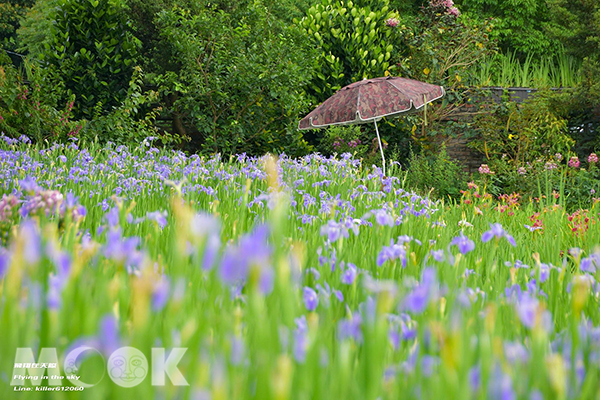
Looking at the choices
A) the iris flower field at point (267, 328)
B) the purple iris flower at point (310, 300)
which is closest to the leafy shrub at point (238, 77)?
the iris flower field at point (267, 328)

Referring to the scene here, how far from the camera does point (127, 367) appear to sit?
87 cm

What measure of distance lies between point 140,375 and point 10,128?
7430 millimetres

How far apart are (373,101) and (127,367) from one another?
6.74 metres

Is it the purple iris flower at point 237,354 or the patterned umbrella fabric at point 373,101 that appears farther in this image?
the patterned umbrella fabric at point 373,101

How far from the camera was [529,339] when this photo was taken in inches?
52.1

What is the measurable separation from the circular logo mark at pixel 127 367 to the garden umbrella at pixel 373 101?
630 cm

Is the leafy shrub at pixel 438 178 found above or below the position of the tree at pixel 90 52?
below

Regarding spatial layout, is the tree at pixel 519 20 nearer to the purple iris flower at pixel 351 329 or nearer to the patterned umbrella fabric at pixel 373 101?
the patterned umbrella fabric at pixel 373 101

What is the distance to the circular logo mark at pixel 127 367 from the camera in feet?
2.75

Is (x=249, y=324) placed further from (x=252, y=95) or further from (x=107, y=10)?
(x=107, y=10)

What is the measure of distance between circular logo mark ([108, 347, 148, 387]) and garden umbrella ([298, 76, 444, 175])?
6.30m

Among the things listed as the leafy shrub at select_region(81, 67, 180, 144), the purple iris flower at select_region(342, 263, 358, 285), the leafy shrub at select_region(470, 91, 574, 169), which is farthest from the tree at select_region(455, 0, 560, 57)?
the purple iris flower at select_region(342, 263, 358, 285)

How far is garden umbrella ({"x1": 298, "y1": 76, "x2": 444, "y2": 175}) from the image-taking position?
702cm

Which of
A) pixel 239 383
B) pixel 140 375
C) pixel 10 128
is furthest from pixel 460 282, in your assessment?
pixel 10 128
